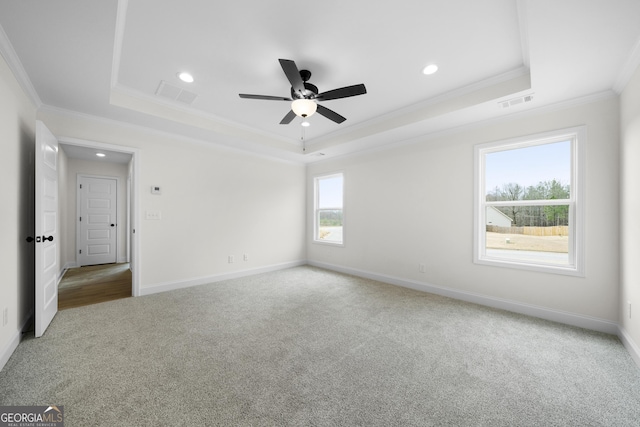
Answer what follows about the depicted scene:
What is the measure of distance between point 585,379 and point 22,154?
205 inches

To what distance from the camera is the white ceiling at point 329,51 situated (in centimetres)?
177

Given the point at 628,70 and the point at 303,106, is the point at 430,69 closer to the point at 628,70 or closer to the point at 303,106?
the point at 303,106

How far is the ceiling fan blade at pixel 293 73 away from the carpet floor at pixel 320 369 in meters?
2.39

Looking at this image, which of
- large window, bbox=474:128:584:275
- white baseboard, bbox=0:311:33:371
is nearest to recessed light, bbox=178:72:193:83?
white baseboard, bbox=0:311:33:371

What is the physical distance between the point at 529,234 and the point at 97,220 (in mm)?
8429

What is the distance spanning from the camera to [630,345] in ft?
7.14

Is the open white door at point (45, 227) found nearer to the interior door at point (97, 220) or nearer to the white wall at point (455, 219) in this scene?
the interior door at point (97, 220)

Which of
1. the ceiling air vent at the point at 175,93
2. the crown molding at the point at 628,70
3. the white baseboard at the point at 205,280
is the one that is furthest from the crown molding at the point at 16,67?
the crown molding at the point at 628,70

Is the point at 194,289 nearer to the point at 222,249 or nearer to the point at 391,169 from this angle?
the point at 222,249

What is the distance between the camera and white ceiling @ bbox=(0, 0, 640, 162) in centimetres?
177

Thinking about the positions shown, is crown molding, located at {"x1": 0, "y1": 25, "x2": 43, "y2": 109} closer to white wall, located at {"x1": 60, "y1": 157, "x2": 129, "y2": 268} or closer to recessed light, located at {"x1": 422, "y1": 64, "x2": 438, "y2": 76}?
recessed light, located at {"x1": 422, "y1": 64, "x2": 438, "y2": 76}

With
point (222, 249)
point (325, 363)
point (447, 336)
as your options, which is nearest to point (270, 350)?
point (325, 363)

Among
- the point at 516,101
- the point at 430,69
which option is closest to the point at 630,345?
the point at 516,101

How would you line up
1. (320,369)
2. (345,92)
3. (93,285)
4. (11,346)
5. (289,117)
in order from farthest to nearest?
(93,285) → (289,117) → (345,92) → (11,346) → (320,369)
